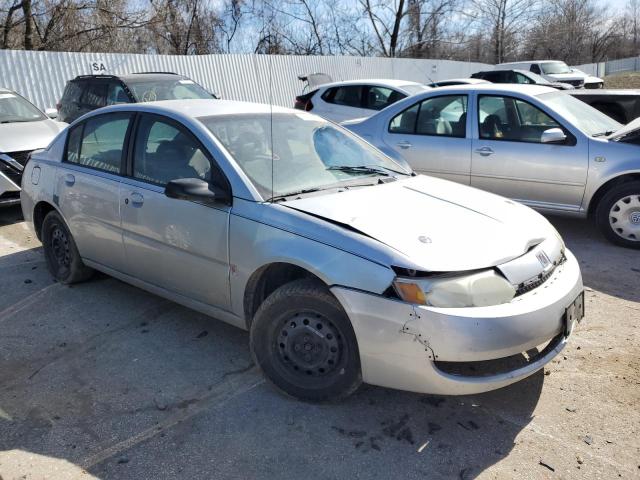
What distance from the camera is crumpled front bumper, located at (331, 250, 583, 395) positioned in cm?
271

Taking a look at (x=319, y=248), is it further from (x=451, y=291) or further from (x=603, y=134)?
(x=603, y=134)

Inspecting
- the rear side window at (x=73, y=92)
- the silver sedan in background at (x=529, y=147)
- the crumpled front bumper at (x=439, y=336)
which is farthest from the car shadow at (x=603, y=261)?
the rear side window at (x=73, y=92)

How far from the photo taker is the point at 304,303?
3055mm

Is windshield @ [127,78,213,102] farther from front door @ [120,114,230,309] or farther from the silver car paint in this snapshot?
front door @ [120,114,230,309]

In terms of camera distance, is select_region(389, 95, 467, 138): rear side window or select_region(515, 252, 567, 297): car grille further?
select_region(389, 95, 467, 138): rear side window

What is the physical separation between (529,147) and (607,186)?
854 mm

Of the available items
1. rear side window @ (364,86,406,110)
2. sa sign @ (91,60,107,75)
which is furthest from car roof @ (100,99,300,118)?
sa sign @ (91,60,107,75)

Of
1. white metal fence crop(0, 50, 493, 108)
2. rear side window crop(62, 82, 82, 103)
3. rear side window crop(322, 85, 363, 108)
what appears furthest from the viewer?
white metal fence crop(0, 50, 493, 108)

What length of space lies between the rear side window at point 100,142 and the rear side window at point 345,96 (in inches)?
273

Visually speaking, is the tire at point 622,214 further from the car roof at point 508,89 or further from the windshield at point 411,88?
the windshield at point 411,88

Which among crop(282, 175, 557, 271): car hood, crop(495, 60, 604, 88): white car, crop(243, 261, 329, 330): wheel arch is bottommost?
crop(243, 261, 329, 330): wheel arch

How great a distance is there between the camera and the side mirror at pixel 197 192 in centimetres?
337

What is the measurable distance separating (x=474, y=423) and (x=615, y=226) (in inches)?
146

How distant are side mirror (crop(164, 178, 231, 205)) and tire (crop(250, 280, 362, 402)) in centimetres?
66
